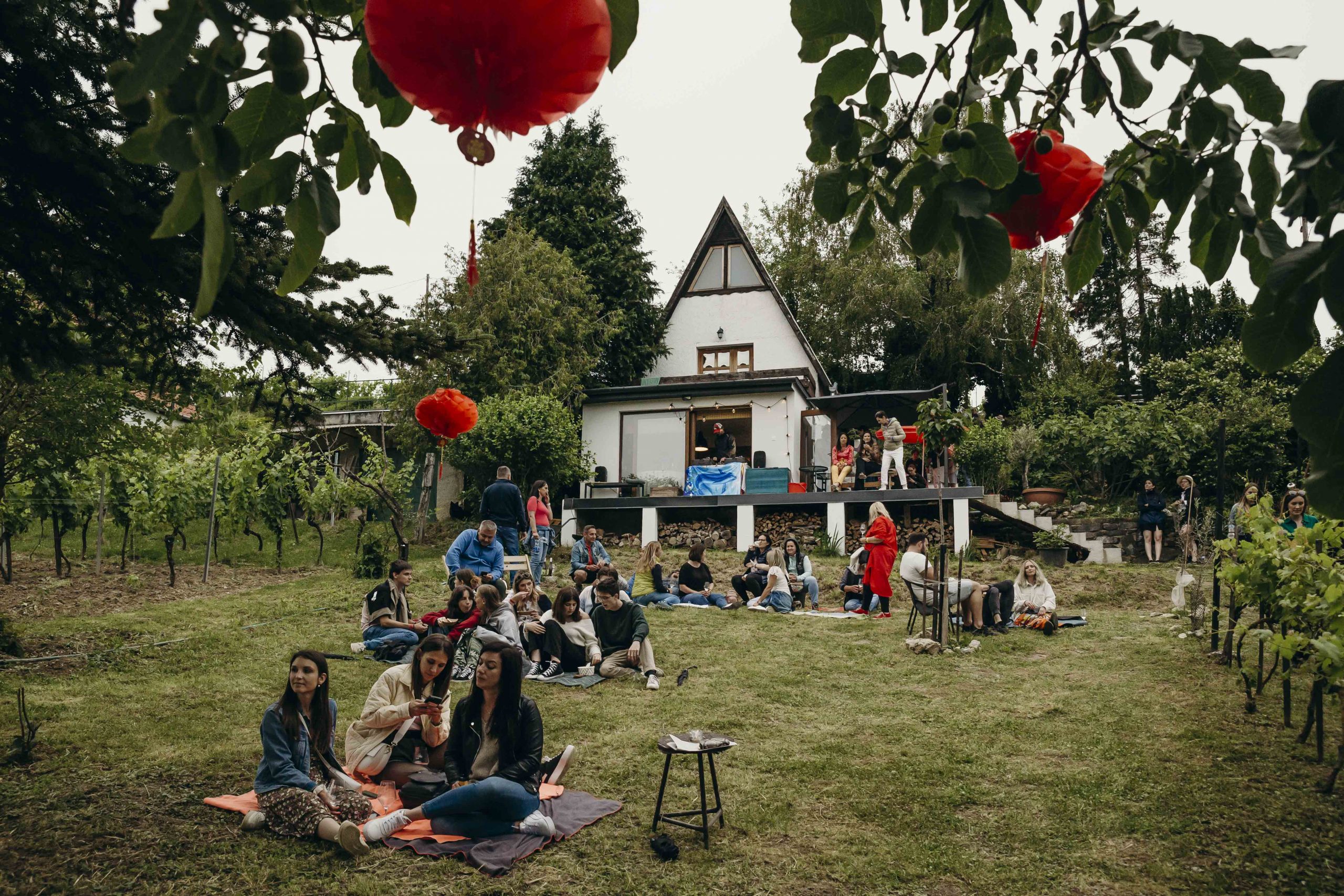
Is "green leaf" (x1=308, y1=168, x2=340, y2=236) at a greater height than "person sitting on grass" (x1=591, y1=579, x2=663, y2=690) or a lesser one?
greater

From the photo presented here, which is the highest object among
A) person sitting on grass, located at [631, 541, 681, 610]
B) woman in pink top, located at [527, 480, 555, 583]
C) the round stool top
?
woman in pink top, located at [527, 480, 555, 583]

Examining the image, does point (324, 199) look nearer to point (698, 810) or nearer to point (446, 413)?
point (698, 810)

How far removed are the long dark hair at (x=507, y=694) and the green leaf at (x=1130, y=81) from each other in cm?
431

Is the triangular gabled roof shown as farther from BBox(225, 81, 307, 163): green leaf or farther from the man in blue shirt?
BBox(225, 81, 307, 163): green leaf

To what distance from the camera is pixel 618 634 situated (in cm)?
901

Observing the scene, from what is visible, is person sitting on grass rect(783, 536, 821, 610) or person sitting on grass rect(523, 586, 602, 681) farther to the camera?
person sitting on grass rect(783, 536, 821, 610)

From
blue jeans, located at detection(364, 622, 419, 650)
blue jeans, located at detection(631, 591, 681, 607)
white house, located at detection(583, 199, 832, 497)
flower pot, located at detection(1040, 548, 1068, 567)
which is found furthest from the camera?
white house, located at detection(583, 199, 832, 497)

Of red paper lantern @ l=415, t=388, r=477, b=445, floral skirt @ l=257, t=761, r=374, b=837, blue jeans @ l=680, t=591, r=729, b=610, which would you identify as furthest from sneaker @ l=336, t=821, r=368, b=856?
blue jeans @ l=680, t=591, r=729, b=610

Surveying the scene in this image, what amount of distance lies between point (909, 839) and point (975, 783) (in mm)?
999

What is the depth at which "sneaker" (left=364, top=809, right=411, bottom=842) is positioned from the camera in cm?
489

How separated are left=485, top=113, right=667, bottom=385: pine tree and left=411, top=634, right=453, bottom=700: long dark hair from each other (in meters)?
17.3

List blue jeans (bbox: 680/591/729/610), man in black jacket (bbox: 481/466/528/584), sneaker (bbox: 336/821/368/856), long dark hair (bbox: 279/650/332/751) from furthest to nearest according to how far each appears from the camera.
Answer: blue jeans (bbox: 680/591/729/610) → man in black jacket (bbox: 481/466/528/584) → long dark hair (bbox: 279/650/332/751) → sneaker (bbox: 336/821/368/856)

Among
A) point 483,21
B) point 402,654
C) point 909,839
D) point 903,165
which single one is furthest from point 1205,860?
point 402,654

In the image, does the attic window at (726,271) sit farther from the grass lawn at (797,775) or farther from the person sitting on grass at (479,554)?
the grass lawn at (797,775)
